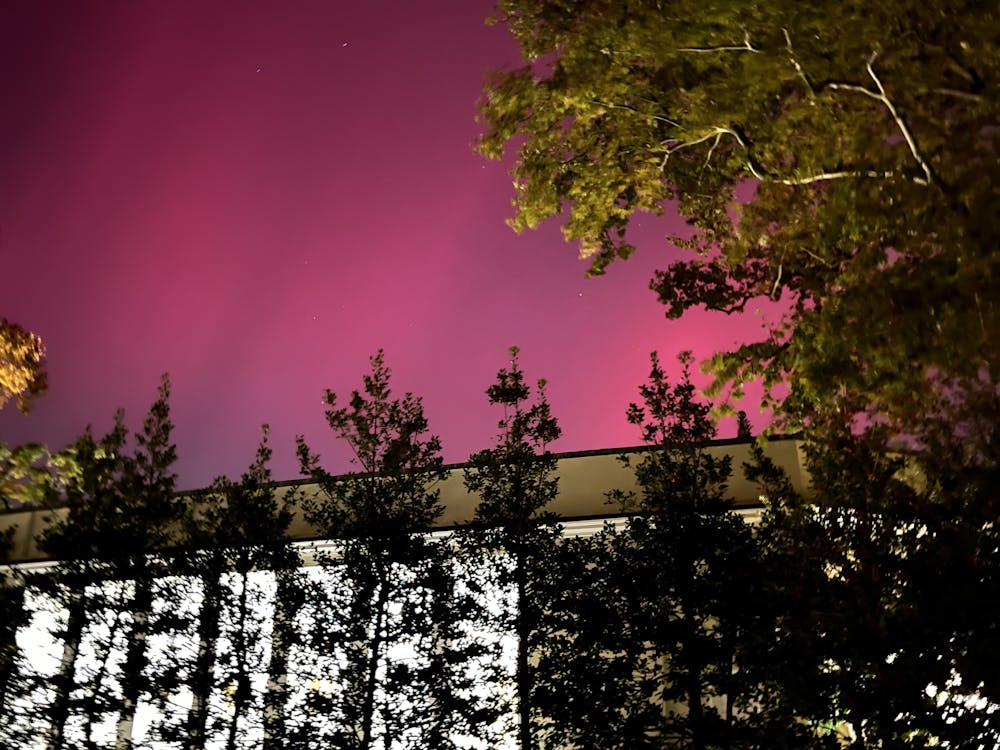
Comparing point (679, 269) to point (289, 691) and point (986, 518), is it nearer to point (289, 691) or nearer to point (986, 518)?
point (986, 518)

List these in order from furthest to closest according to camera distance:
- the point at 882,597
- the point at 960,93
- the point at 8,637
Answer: the point at 8,637
the point at 882,597
the point at 960,93

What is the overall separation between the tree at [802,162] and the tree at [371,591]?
416 cm

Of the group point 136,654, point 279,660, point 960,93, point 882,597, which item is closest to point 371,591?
point 279,660

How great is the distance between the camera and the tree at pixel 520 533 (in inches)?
399

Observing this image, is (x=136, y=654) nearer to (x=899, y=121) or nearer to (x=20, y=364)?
(x=20, y=364)

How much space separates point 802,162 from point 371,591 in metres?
7.58

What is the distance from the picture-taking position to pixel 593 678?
9.64m

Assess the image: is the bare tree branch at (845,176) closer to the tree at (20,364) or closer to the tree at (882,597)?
the tree at (882,597)

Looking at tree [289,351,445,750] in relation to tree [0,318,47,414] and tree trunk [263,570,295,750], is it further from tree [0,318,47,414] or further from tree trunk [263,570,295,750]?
tree [0,318,47,414]

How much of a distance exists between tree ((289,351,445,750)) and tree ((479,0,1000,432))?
416 cm

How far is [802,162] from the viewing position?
7.75m

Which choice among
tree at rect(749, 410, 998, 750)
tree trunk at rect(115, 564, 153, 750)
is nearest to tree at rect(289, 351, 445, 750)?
tree trunk at rect(115, 564, 153, 750)

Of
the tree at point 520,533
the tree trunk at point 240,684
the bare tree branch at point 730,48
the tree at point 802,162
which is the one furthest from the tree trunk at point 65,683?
the bare tree branch at point 730,48

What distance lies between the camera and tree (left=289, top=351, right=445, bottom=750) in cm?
994
